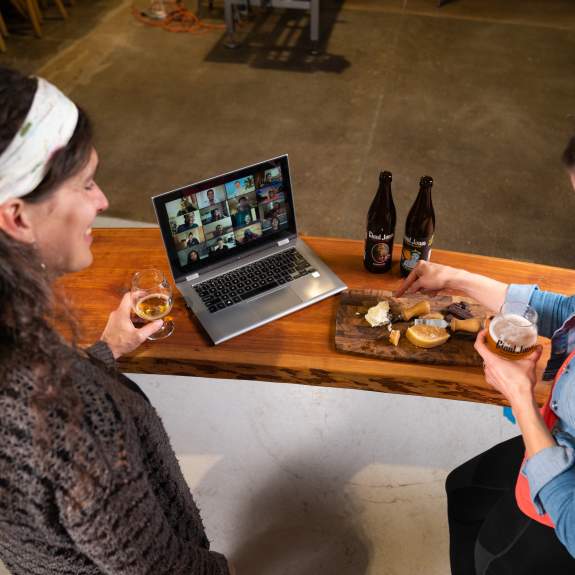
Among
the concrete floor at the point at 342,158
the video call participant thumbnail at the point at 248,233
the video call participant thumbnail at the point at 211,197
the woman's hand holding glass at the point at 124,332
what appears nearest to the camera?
the woman's hand holding glass at the point at 124,332

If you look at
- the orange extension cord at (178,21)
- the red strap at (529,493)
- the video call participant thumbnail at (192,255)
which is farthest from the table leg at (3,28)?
Answer: the red strap at (529,493)

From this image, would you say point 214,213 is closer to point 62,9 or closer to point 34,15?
point 34,15

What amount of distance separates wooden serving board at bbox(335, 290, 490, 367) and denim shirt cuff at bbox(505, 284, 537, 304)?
8cm

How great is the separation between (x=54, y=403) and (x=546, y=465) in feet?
3.02

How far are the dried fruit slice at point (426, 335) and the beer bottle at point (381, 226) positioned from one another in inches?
10.5

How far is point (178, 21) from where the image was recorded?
17.3 feet

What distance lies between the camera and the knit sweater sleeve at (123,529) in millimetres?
875

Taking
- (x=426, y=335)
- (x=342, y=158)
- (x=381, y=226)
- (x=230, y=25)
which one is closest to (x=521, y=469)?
(x=426, y=335)

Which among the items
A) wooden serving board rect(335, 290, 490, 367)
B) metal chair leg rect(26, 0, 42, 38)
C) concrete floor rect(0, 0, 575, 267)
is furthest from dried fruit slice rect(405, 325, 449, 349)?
metal chair leg rect(26, 0, 42, 38)

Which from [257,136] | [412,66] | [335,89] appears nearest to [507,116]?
[412,66]

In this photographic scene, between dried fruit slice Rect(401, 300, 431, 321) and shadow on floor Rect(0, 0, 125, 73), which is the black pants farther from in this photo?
shadow on floor Rect(0, 0, 125, 73)

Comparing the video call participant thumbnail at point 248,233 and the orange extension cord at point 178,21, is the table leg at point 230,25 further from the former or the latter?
the video call participant thumbnail at point 248,233

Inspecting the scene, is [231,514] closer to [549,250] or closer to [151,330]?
[151,330]

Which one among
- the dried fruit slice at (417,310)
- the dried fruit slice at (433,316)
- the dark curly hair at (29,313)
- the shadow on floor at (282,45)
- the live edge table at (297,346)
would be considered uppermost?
the dark curly hair at (29,313)
